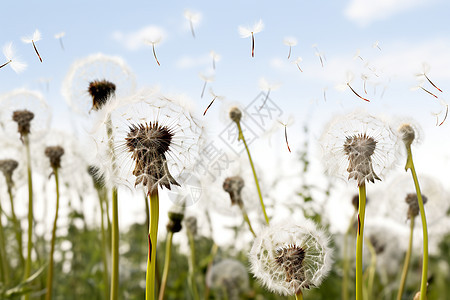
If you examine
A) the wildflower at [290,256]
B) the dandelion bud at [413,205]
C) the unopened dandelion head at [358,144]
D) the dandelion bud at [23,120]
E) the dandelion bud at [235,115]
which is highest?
the dandelion bud at [23,120]

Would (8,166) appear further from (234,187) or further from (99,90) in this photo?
(234,187)

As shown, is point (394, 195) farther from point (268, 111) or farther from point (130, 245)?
point (130, 245)

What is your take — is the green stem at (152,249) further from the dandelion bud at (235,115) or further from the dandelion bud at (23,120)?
the dandelion bud at (23,120)

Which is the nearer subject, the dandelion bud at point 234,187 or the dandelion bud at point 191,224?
the dandelion bud at point 234,187

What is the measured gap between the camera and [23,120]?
246 centimetres

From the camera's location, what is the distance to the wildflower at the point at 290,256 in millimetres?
1425

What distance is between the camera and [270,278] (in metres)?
1.46

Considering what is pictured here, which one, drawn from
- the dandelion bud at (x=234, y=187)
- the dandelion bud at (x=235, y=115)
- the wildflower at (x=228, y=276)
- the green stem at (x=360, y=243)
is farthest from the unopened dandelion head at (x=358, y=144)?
the wildflower at (x=228, y=276)

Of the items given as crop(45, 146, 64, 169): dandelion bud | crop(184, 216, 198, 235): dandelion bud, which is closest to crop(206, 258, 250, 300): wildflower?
crop(184, 216, 198, 235): dandelion bud

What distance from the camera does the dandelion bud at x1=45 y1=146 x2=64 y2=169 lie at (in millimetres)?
2453

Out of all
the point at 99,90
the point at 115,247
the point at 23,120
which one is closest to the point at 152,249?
the point at 115,247

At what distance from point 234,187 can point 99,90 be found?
30.2 inches

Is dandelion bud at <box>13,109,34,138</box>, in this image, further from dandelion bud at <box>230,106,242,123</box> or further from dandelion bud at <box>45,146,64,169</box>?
dandelion bud at <box>230,106,242,123</box>

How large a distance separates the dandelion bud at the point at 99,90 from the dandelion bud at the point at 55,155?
1.77ft
